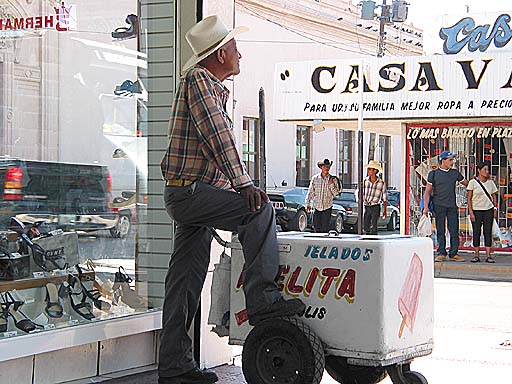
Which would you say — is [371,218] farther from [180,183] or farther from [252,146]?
[252,146]

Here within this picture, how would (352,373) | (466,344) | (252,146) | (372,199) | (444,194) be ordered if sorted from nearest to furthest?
1. (352,373)
2. (466,344)
3. (444,194)
4. (372,199)
5. (252,146)

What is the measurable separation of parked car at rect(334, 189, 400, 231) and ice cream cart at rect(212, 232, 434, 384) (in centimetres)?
2235

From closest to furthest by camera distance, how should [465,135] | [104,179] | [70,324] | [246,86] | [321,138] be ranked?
[70,324] < [104,179] < [465,135] < [246,86] < [321,138]

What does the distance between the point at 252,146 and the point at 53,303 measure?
87.2ft

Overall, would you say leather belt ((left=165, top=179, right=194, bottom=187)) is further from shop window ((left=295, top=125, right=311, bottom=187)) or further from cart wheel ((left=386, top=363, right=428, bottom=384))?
shop window ((left=295, top=125, right=311, bottom=187))

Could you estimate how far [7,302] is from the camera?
535 centimetres

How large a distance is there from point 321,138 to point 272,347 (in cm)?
3186

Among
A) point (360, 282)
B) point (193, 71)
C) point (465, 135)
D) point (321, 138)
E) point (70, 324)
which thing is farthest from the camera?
point (321, 138)

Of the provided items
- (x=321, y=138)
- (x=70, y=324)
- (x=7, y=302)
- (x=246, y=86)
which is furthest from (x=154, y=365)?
(x=321, y=138)

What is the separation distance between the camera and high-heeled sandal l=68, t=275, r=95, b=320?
5.76 m

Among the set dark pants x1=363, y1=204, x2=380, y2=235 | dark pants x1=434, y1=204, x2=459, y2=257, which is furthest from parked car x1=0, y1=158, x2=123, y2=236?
dark pants x1=363, y1=204, x2=380, y2=235

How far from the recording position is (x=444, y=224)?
1684 centimetres

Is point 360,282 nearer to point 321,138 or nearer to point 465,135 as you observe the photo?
point 465,135

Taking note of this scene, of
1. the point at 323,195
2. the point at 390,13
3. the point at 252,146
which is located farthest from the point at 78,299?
the point at 390,13
